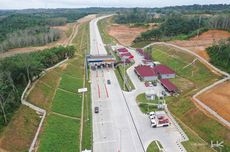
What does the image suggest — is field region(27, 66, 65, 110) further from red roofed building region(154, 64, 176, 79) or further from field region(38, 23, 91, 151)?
red roofed building region(154, 64, 176, 79)

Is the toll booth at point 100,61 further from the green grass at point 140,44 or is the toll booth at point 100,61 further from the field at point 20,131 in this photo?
the field at point 20,131

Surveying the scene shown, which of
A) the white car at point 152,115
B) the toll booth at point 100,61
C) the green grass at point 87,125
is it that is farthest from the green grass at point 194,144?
the toll booth at point 100,61

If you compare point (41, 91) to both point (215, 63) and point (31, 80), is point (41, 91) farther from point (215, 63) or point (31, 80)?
point (215, 63)

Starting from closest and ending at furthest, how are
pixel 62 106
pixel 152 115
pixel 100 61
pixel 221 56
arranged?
1. pixel 152 115
2. pixel 62 106
3. pixel 221 56
4. pixel 100 61

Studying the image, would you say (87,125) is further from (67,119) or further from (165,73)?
(165,73)

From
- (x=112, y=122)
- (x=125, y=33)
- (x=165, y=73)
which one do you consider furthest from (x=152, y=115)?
(x=125, y=33)

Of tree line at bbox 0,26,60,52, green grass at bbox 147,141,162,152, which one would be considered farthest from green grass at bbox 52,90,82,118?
tree line at bbox 0,26,60,52
